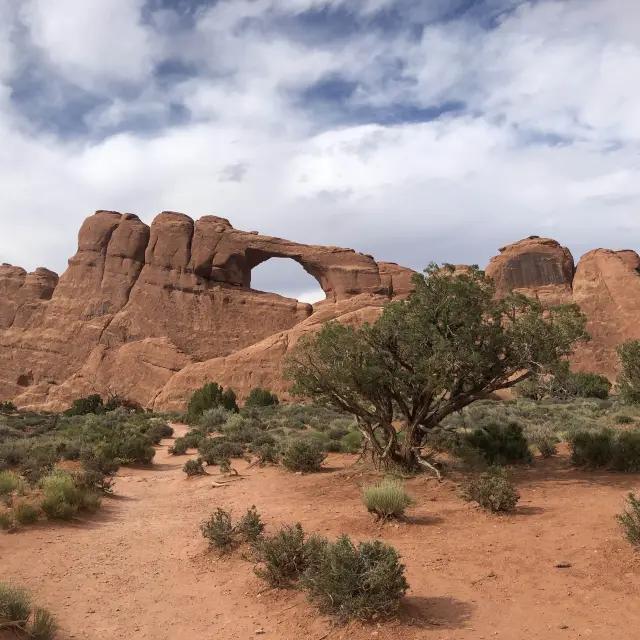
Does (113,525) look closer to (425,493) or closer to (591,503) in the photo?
(425,493)

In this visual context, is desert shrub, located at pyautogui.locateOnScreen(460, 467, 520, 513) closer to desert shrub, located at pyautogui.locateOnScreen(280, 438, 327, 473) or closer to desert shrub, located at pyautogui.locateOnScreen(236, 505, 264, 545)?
desert shrub, located at pyautogui.locateOnScreen(236, 505, 264, 545)

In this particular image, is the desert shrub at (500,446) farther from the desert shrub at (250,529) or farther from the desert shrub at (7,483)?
the desert shrub at (7,483)

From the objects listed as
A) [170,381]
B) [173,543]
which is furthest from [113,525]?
[170,381]

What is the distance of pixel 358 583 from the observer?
5.06 meters

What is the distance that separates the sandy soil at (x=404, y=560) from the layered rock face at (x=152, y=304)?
138ft

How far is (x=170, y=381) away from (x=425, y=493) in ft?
139

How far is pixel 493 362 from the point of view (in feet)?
37.4

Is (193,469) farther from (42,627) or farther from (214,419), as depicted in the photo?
(214,419)

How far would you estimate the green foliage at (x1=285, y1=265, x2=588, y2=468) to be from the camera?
1108 centimetres

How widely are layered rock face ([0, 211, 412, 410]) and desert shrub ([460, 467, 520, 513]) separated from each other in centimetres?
4234

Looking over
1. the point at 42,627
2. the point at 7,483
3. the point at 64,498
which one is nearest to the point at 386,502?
the point at 42,627

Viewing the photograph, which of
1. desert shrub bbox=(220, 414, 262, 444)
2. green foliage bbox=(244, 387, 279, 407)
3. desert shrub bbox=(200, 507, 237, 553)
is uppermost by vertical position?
desert shrub bbox=(200, 507, 237, 553)

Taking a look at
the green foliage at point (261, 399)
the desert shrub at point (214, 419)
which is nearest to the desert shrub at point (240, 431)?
the desert shrub at point (214, 419)

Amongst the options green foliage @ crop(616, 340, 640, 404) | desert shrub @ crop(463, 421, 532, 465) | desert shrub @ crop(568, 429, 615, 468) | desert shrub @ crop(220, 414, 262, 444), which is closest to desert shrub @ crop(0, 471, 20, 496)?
desert shrub @ crop(220, 414, 262, 444)
